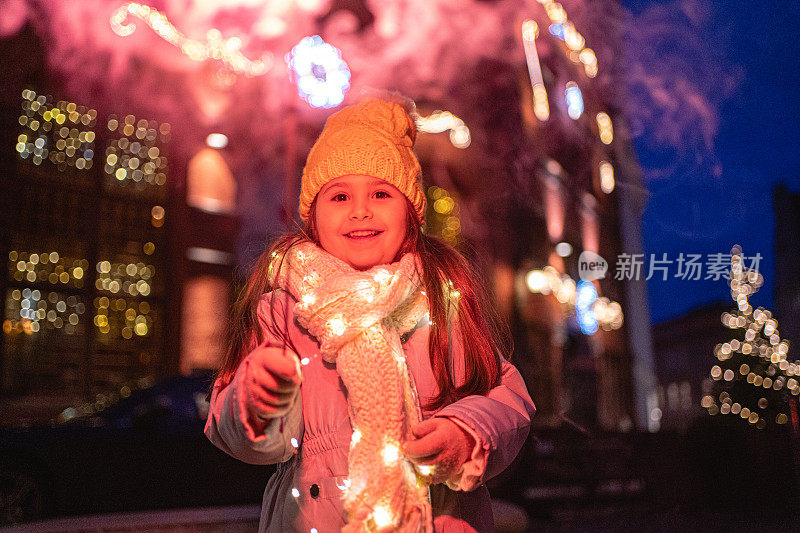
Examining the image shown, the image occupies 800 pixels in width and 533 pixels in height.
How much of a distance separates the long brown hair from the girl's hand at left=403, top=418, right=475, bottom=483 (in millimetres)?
263

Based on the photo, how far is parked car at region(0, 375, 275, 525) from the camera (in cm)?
543

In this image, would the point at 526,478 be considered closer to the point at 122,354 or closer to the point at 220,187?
the point at 122,354

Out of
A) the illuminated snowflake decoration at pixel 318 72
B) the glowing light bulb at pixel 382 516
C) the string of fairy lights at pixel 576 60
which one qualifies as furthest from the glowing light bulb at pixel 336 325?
the illuminated snowflake decoration at pixel 318 72

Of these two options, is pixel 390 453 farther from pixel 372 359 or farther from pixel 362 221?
pixel 362 221

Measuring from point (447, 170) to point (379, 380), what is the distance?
1195 centimetres

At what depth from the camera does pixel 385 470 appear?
5.25 ft

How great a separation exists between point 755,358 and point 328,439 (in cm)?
380

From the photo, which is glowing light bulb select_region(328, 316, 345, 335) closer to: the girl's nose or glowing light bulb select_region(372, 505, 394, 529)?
the girl's nose

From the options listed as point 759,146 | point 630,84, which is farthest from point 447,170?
point 759,146

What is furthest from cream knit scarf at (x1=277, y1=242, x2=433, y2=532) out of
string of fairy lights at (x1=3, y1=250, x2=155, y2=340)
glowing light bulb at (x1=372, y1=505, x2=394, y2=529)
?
string of fairy lights at (x1=3, y1=250, x2=155, y2=340)

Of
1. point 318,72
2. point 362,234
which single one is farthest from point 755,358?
point 318,72

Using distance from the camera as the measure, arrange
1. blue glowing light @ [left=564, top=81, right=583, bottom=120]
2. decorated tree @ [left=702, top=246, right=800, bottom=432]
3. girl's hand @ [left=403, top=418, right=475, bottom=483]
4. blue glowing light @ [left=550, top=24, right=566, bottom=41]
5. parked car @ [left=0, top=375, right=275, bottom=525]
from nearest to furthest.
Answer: girl's hand @ [left=403, top=418, right=475, bottom=483] < decorated tree @ [left=702, top=246, right=800, bottom=432] < parked car @ [left=0, top=375, right=275, bottom=525] < blue glowing light @ [left=550, top=24, right=566, bottom=41] < blue glowing light @ [left=564, top=81, right=583, bottom=120]

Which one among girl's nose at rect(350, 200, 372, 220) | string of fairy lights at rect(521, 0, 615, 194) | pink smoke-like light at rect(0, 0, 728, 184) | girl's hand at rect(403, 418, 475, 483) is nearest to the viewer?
girl's hand at rect(403, 418, 475, 483)

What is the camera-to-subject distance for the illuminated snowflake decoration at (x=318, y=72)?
7973mm
